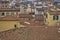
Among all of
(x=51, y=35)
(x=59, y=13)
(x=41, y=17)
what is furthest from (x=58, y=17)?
(x=51, y=35)

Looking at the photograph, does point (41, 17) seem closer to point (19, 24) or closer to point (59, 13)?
point (59, 13)

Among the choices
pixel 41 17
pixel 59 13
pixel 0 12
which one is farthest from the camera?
pixel 0 12

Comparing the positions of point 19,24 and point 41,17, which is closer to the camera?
point 19,24

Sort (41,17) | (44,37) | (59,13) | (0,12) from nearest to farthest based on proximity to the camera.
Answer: (44,37), (59,13), (41,17), (0,12)

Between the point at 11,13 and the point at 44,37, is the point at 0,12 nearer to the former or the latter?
the point at 11,13

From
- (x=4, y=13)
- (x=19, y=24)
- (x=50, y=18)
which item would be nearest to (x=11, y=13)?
(x=4, y=13)

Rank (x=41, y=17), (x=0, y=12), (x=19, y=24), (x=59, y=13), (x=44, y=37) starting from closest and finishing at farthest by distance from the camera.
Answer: (x=44, y=37) → (x=19, y=24) → (x=59, y=13) → (x=41, y=17) → (x=0, y=12)

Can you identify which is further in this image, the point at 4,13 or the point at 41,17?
the point at 4,13

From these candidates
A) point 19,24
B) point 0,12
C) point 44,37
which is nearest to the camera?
point 44,37

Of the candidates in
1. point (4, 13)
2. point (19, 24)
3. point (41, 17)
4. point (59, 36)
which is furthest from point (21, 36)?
point (4, 13)
